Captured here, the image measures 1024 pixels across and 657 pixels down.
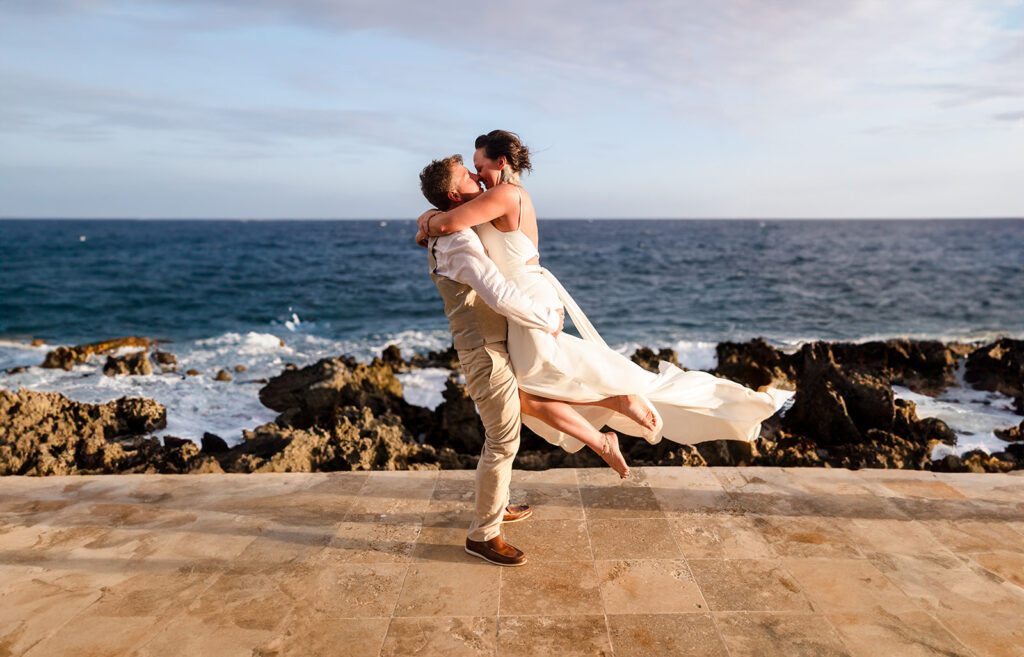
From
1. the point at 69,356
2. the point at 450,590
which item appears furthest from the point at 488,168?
the point at 69,356

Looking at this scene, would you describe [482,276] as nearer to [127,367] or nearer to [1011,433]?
[1011,433]

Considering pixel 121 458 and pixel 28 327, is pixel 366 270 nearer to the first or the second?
pixel 28 327

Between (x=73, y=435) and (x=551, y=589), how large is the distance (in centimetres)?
566

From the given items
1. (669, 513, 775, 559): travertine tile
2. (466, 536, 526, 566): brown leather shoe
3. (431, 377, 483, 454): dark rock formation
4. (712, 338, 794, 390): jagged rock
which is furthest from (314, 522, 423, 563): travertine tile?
(712, 338, 794, 390): jagged rock

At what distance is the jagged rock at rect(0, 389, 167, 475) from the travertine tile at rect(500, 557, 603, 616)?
3884 millimetres

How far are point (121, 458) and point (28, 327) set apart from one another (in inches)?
822

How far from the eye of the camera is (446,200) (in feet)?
10.8

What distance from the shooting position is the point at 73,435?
21.4 feet

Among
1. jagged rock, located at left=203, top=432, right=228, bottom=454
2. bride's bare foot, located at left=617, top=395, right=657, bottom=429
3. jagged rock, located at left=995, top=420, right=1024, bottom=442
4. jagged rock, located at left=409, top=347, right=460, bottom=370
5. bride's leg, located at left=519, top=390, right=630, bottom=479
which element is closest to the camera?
bride's leg, located at left=519, top=390, right=630, bottom=479

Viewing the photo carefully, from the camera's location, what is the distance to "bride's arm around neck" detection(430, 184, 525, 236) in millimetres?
3156

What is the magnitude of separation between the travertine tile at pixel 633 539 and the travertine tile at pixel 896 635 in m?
0.88

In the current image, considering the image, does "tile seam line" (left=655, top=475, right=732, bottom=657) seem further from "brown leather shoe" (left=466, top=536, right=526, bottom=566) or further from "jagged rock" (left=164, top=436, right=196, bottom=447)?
"jagged rock" (left=164, top=436, right=196, bottom=447)

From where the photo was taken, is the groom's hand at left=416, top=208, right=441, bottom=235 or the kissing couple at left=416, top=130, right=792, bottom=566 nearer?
the kissing couple at left=416, top=130, right=792, bottom=566

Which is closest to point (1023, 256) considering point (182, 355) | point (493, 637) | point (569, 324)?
point (569, 324)
